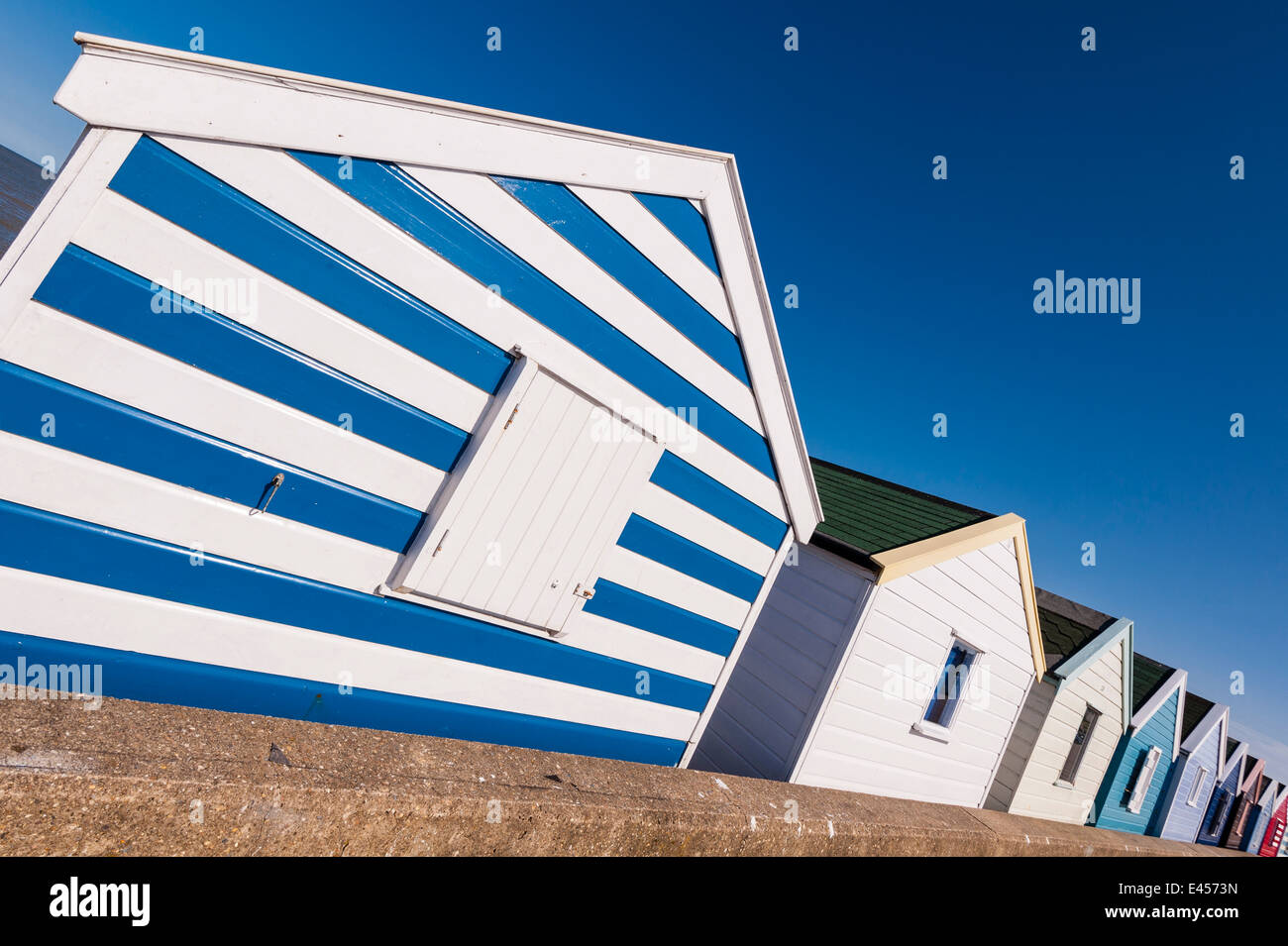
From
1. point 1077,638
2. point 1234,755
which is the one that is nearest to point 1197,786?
point 1234,755

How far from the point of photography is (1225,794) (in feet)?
65.7

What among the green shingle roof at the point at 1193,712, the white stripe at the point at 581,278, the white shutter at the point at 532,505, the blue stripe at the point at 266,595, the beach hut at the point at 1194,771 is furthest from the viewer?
the green shingle roof at the point at 1193,712

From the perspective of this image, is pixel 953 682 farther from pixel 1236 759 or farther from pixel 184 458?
pixel 1236 759

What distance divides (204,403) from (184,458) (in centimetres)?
25

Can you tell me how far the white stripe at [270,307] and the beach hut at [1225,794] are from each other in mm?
26273

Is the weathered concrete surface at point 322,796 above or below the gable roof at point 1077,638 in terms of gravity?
below

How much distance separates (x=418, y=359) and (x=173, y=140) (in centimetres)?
120

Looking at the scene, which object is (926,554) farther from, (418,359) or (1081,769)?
(1081,769)

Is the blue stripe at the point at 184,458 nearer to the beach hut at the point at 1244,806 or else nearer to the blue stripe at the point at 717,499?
the blue stripe at the point at 717,499

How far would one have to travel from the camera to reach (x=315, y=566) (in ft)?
9.84

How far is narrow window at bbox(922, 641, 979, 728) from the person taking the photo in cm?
731

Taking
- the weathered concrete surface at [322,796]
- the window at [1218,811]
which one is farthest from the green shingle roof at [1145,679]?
the weathered concrete surface at [322,796]

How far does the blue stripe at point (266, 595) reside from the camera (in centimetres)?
246
